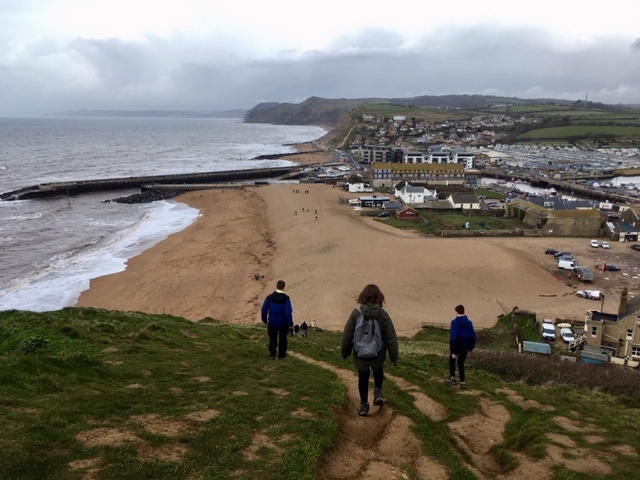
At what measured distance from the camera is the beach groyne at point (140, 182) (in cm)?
6061

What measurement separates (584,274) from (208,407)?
28.3 metres

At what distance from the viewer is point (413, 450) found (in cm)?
581

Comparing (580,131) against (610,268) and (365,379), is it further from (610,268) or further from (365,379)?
(365,379)

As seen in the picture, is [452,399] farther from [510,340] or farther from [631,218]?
[631,218]

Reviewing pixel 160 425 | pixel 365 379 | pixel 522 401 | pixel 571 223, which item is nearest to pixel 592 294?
pixel 571 223

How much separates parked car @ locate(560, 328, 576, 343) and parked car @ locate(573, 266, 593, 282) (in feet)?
32.0

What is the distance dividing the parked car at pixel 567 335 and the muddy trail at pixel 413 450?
42.1 feet

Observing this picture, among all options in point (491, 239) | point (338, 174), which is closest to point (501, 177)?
point (338, 174)

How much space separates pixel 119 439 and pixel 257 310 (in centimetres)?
1880

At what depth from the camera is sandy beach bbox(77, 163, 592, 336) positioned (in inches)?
934

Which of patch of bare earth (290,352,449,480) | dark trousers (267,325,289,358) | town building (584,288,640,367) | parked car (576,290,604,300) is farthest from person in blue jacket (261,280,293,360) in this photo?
parked car (576,290,604,300)

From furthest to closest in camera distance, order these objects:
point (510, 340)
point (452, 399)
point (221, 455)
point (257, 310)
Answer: point (257, 310), point (510, 340), point (452, 399), point (221, 455)

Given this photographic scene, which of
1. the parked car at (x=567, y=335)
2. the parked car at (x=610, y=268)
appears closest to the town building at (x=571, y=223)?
the parked car at (x=610, y=268)

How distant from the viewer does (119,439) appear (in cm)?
527
